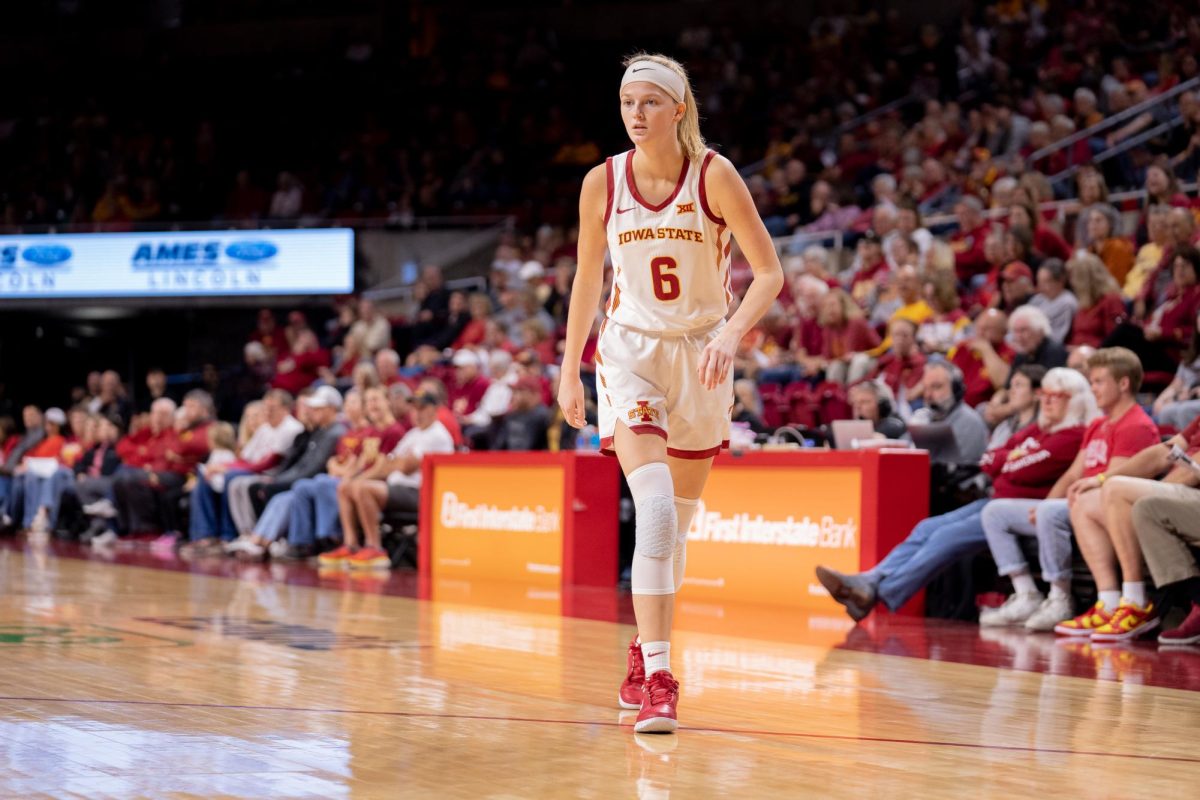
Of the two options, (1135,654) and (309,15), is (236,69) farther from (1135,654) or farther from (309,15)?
(1135,654)

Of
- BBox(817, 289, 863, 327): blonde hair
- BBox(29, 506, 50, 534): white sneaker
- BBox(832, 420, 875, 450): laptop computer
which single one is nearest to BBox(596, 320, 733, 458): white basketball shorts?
BBox(832, 420, 875, 450): laptop computer

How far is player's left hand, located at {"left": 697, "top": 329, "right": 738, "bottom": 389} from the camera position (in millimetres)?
3818

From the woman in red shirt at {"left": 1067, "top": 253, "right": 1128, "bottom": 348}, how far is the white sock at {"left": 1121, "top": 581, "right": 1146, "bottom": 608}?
108 inches

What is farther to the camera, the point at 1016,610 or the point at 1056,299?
the point at 1056,299

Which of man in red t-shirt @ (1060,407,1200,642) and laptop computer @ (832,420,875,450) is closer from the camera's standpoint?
man in red t-shirt @ (1060,407,1200,642)

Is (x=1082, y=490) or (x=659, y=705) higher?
(x=1082, y=490)

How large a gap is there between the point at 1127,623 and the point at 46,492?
1196 centimetres

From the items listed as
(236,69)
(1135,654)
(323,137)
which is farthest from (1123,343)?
(236,69)

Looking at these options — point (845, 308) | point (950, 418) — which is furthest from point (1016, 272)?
point (950, 418)

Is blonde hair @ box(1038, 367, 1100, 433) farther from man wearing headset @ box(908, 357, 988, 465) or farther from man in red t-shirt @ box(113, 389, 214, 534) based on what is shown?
man in red t-shirt @ box(113, 389, 214, 534)

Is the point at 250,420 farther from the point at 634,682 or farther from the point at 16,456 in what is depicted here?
the point at 634,682

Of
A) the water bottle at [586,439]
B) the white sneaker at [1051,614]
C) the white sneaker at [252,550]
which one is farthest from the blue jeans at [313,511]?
the white sneaker at [1051,614]

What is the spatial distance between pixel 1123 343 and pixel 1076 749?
528 cm

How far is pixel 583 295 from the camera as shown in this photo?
4.21m
